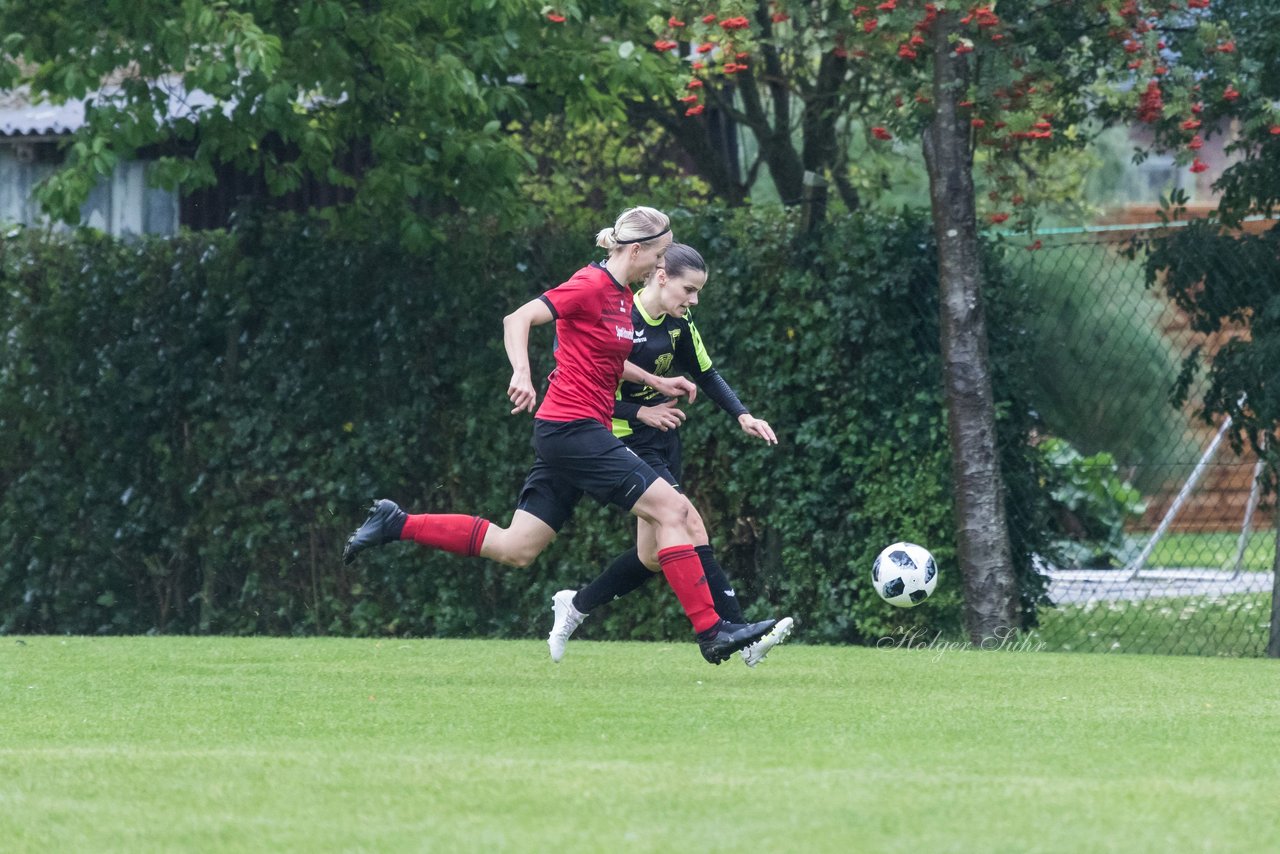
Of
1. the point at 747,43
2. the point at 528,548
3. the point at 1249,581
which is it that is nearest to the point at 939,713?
the point at 528,548

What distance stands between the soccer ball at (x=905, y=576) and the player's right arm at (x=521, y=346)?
2576 millimetres

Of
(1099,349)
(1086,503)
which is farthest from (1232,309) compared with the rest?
(1086,503)

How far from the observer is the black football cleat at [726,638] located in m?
7.49

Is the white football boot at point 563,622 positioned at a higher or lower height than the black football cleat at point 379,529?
lower

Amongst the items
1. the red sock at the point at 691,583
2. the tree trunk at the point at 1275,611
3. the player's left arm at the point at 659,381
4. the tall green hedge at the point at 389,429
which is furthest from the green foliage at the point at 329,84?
the tree trunk at the point at 1275,611

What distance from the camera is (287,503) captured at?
490 inches

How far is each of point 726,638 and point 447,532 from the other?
1386 mm

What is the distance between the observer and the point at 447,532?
8133mm

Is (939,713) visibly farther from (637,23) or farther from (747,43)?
(637,23)

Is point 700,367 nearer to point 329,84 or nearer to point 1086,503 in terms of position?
point 329,84

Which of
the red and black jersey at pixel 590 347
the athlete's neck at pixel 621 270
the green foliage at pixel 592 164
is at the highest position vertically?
the green foliage at pixel 592 164

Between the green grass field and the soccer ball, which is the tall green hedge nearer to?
the soccer ball

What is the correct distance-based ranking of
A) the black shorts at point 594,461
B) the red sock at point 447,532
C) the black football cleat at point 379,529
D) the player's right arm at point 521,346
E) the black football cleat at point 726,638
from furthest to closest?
1. the red sock at point 447,532
2. the black football cleat at point 379,529
3. the black shorts at point 594,461
4. the black football cleat at point 726,638
5. the player's right arm at point 521,346

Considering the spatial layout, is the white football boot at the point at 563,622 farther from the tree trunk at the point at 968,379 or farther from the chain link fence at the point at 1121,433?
the chain link fence at the point at 1121,433
